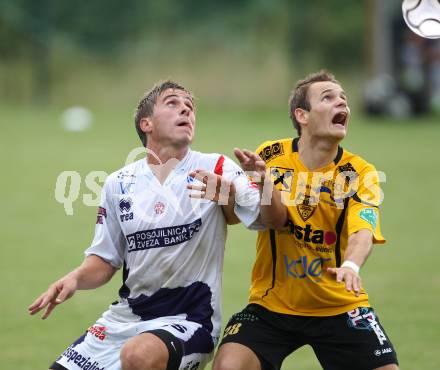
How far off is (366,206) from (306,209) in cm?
35

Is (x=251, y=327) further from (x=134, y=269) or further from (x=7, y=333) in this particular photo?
(x=7, y=333)

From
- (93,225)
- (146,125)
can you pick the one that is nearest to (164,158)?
(146,125)

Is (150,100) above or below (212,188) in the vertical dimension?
above

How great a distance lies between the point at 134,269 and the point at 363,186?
1343 mm

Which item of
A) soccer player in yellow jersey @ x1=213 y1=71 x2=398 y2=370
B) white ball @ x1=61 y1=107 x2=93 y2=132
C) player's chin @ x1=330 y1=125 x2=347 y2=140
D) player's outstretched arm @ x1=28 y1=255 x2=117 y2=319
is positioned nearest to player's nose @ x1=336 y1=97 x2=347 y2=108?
soccer player in yellow jersey @ x1=213 y1=71 x2=398 y2=370

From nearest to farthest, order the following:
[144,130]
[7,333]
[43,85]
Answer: [144,130] < [7,333] < [43,85]

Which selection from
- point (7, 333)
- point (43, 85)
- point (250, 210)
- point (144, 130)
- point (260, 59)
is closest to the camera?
point (250, 210)

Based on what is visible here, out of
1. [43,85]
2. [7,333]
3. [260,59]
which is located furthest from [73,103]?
[7,333]

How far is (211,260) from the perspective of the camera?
5137 mm

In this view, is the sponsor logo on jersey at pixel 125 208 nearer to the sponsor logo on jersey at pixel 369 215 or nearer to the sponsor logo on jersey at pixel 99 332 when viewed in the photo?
the sponsor logo on jersey at pixel 99 332

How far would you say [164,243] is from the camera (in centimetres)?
512

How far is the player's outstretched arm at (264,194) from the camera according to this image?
466 cm

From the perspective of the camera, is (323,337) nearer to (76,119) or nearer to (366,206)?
(366,206)

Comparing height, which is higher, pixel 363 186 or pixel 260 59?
pixel 260 59
